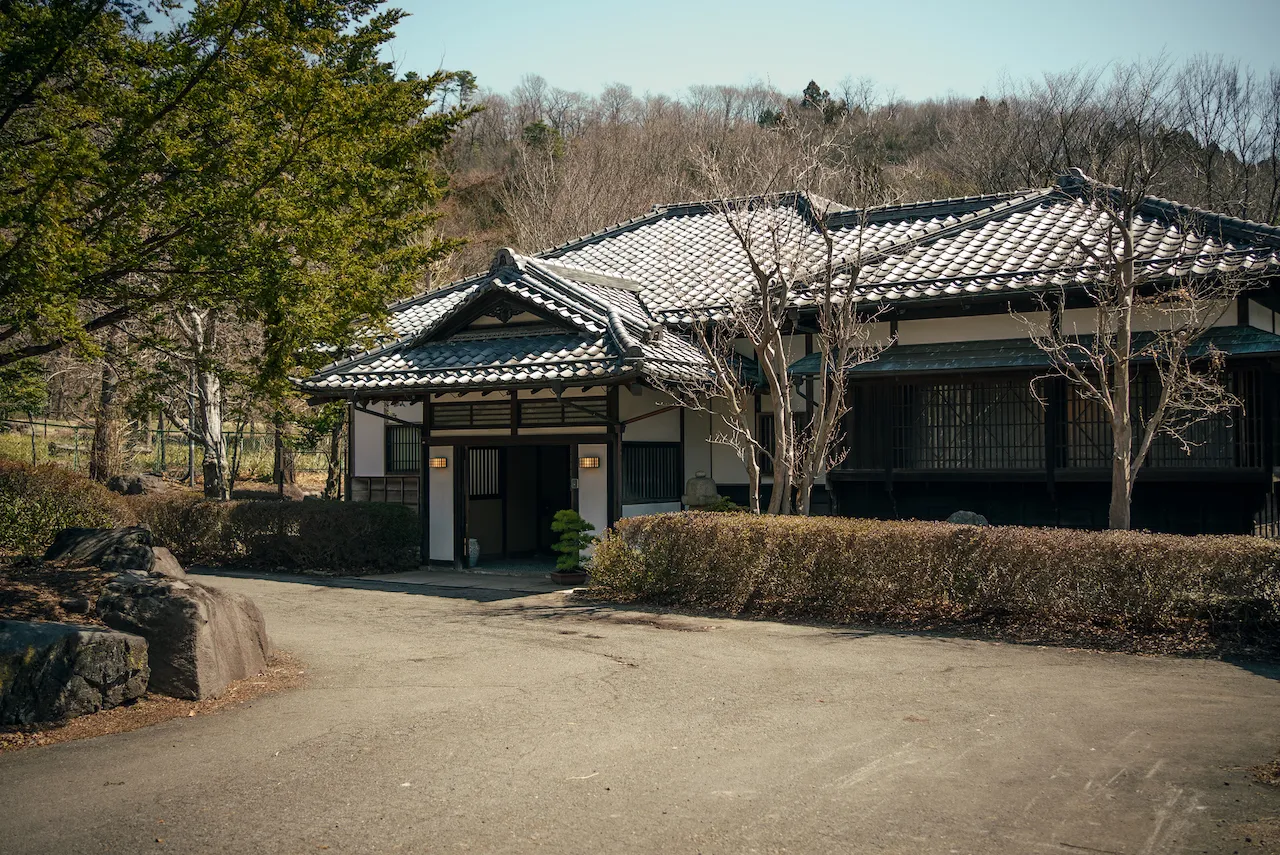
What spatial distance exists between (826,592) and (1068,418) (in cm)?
493

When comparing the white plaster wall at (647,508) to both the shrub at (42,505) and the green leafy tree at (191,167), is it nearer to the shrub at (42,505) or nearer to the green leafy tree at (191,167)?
the green leafy tree at (191,167)

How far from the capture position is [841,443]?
15.9 metres

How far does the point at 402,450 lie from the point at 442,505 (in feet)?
5.82

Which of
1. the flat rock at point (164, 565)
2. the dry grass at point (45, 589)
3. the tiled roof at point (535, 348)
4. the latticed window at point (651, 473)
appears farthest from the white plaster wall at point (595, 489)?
the dry grass at point (45, 589)

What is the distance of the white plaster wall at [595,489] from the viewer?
16.2 metres

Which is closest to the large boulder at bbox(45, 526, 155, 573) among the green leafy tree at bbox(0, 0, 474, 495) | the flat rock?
the flat rock

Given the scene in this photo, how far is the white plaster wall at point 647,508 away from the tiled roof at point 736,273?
238cm

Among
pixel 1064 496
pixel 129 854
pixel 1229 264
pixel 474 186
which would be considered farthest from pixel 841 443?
pixel 474 186

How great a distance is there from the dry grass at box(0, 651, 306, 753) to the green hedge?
316 inches

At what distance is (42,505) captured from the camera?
45.5ft

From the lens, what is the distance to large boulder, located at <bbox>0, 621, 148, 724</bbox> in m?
7.30

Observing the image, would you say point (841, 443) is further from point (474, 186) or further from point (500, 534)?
point (474, 186)

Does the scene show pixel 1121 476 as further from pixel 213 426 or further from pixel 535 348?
pixel 213 426

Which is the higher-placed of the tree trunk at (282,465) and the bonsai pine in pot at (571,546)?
the tree trunk at (282,465)
